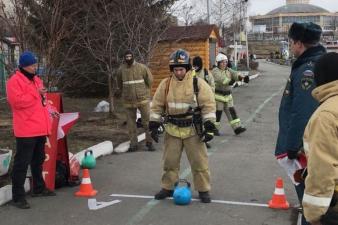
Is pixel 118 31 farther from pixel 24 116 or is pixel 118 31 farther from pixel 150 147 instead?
pixel 24 116

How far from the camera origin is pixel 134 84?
10.2 metres

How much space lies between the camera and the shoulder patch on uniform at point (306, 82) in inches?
175

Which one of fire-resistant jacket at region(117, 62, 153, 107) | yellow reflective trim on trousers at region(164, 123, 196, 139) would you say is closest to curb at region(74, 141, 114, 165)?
fire-resistant jacket at region(117, 62, 153, 107)

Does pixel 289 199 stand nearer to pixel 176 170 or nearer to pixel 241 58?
pixel 176 170

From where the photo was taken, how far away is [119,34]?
49.8ft

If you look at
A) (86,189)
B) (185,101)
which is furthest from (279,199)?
(86,189)

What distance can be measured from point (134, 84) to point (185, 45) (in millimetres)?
12926

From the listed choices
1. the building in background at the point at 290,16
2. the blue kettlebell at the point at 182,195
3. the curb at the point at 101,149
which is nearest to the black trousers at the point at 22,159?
the blue kettlebell at the point at 182,195

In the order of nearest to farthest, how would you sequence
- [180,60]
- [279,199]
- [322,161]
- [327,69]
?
[322,161], [327,69], [279,199], [180,60]

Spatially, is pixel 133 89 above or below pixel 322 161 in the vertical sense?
below

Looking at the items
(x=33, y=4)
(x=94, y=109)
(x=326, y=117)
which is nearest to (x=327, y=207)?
(x=326, y=117)

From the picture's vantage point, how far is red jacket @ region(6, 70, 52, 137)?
638 cm

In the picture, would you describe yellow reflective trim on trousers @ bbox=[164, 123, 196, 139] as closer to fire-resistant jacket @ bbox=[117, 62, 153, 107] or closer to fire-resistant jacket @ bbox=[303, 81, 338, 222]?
fire-resistant jacket @ bbox=[117, 62, 153, 107]

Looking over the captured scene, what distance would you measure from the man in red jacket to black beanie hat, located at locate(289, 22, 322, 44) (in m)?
3.32
